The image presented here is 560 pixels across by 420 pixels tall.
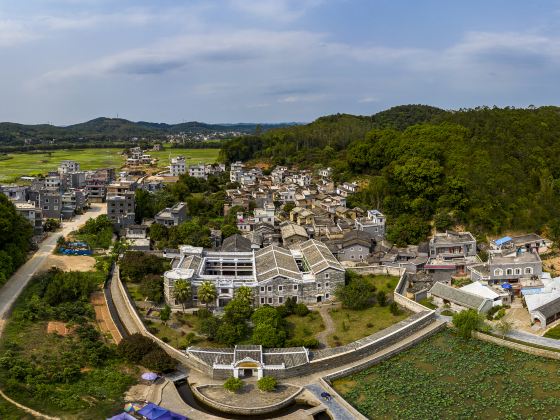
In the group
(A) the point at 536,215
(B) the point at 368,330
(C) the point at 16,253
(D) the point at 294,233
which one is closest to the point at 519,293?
(B) the point at 368,330

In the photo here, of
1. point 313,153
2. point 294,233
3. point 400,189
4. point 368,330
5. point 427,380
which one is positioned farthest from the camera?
point 313,153

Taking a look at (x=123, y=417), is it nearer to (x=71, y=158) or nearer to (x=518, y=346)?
(x=518, y=346)

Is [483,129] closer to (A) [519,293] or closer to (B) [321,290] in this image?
(A) [519,293]

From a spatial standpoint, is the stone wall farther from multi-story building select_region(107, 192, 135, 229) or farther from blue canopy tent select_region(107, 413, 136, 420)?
multi-story building select_region(107, 192, 135, 229)

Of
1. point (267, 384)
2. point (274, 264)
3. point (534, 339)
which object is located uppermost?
point (274, 264)

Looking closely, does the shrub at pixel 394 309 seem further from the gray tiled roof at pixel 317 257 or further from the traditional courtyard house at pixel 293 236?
the traditional courtyard house at pixel 293 236

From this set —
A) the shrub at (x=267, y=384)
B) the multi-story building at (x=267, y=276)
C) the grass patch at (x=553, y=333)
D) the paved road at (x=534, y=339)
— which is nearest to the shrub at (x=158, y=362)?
the shrub at (x=267, y=384)

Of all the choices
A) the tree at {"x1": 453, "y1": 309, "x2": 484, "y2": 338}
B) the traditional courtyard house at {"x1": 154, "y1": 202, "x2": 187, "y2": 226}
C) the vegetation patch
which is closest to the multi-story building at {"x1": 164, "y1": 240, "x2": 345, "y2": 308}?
the vegetation patch

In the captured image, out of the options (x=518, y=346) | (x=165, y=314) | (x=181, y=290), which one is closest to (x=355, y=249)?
(x=181, y=290)
